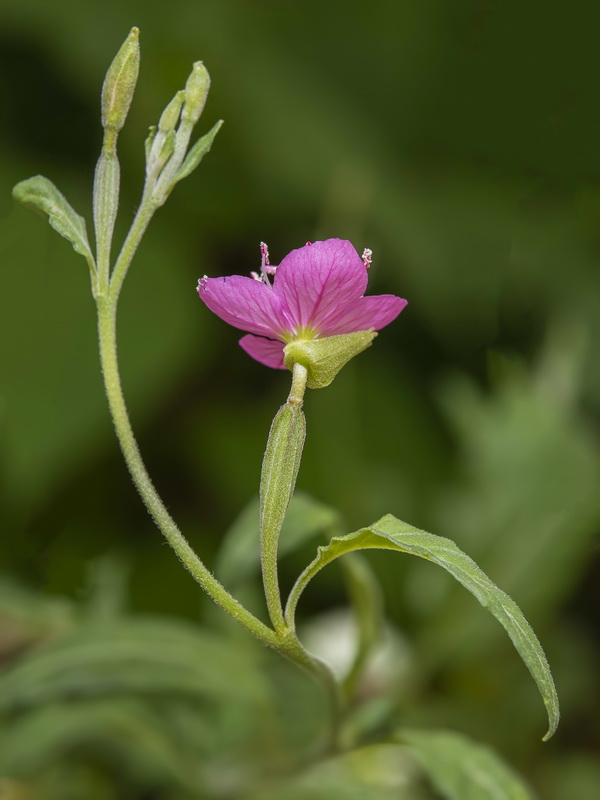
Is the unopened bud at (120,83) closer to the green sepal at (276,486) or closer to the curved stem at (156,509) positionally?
the curved stem at (156,509)

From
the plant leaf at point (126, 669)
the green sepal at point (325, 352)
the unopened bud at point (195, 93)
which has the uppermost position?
the unopened bud at point (195, 93)

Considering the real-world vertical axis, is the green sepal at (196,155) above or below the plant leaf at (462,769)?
above

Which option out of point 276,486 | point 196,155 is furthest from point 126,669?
point 196,155

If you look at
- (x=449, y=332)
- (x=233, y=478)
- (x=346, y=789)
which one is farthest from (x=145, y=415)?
(x=346, y=789)

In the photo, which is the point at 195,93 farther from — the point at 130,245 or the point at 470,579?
the point at 470,579

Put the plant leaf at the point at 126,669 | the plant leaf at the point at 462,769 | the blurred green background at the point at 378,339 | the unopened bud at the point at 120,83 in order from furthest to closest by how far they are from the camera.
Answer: the blurred green background at the point at 378,339 < the plant leaf at the point at 126,669 < the plant leaf at the point at 462,769 < the unopened bud at the point at 120,83

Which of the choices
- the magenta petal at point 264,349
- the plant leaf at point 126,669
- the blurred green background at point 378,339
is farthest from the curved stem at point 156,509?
the blurred green background at point 378,339
